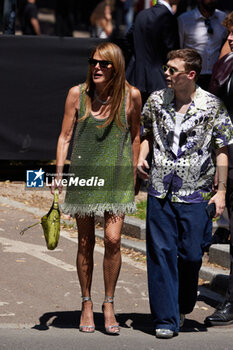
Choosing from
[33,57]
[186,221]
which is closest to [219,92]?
[186,221]

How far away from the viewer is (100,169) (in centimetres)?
619

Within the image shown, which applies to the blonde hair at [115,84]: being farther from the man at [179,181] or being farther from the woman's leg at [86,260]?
the woman's leg at [86,260]

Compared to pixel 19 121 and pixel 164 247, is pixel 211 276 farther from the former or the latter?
pixel 19 121

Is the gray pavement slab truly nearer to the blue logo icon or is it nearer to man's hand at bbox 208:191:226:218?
man's hand at bbox 208:191:226:218

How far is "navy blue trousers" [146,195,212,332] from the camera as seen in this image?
240 inches

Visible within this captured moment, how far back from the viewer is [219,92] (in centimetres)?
688

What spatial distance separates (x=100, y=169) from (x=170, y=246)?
713 mm

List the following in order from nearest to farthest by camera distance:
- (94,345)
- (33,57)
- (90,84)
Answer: (94,345) → (90,84) → (33,57)

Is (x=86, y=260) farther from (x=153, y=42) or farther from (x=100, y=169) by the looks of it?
(x=153, y=42)

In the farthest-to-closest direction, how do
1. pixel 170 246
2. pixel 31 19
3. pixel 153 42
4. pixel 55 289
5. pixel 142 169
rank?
pixel 31 19, pixel 153 42, pixel 55 289, pixel 142 169, pixel 170 246

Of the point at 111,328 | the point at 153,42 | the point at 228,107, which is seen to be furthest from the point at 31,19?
the point at 111,328

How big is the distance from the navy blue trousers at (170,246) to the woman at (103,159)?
0.75 ft

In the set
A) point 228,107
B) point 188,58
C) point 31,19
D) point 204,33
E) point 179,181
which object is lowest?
point 179,181

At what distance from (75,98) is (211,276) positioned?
2.47m
